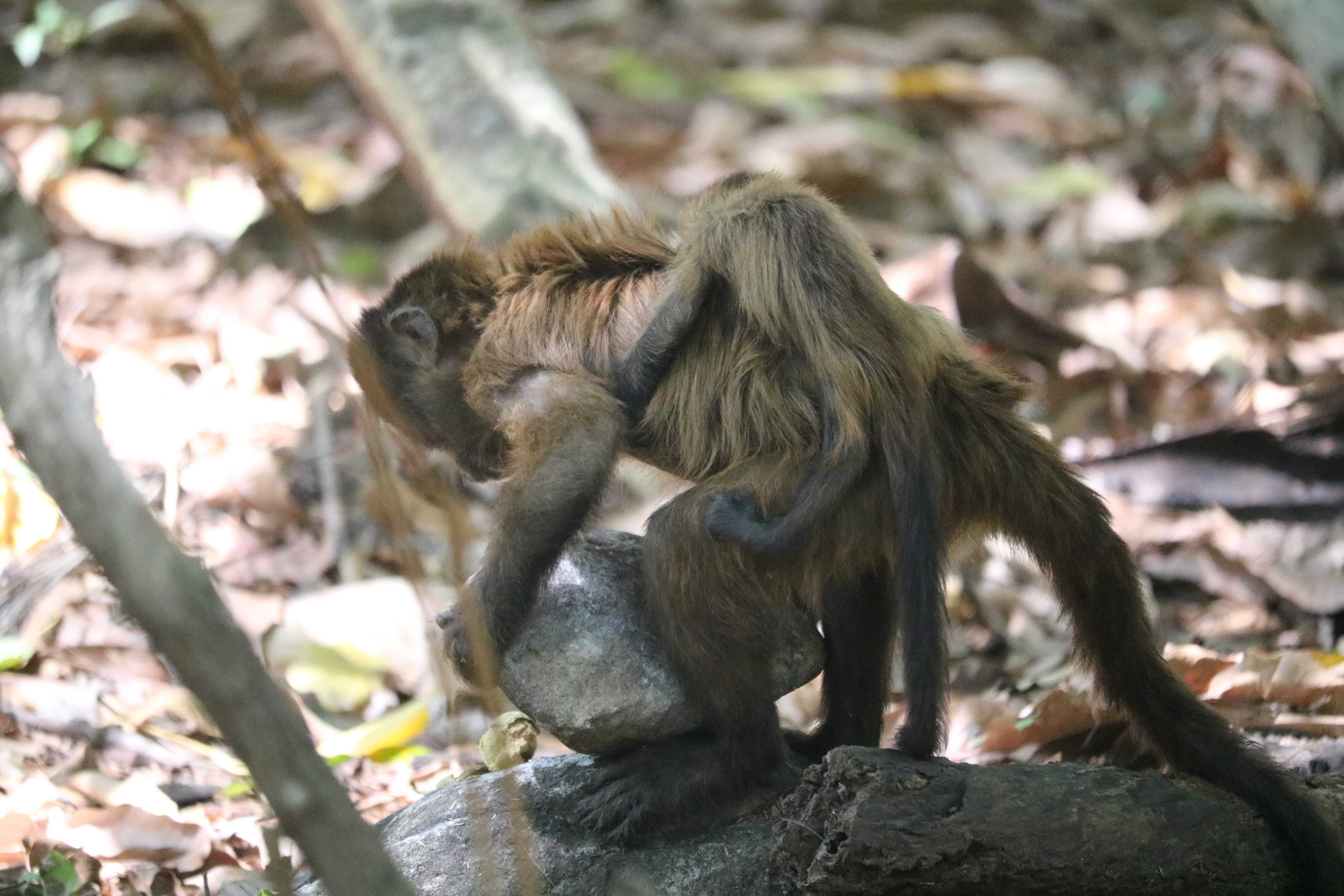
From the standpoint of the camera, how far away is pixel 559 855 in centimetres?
340

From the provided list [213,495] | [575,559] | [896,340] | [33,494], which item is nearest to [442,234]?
[213,495]

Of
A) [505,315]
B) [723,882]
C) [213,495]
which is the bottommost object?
[723,882]

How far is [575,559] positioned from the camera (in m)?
3.85

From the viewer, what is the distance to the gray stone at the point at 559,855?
3271 millimetres

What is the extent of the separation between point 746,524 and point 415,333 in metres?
1.39

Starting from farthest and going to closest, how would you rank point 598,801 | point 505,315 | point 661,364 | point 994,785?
point 505,315 < point 661,364 < point 598,801 < point 994,785

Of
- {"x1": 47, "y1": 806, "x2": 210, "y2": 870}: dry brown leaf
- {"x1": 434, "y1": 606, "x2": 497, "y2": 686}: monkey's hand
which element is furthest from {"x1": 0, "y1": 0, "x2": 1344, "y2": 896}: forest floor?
{"x1": 434, "y1": 606, "x2": 497, "y2": 686}: monkey's hand

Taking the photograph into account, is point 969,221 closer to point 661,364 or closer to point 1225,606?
point 1225,606

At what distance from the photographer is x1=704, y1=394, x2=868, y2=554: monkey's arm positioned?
3.22 meters

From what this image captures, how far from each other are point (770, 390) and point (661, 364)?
350 millimetres

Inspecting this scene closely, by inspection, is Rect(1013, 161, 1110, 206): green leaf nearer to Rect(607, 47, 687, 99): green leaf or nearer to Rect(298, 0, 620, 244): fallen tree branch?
Rect(607, 47, 687, 99): green leaf

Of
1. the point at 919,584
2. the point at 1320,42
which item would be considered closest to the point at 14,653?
the point at 919,584

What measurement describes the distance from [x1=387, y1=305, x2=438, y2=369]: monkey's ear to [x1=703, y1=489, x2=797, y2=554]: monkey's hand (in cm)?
121

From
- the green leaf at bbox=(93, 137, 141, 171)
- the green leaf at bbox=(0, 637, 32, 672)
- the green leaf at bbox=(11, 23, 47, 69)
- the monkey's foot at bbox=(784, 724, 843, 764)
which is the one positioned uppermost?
the green leaf at bbox=(11, 23, 47, 69)
